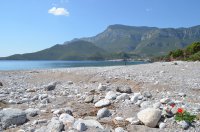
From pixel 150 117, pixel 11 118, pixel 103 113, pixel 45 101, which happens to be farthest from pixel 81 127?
pixel 45 101

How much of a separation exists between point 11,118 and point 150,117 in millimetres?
3966

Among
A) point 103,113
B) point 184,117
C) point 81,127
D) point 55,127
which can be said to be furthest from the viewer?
point 103,113

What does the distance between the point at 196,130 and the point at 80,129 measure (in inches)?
120

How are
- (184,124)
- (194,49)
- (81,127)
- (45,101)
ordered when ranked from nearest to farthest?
(81,127) < (184,124) < (45,101) < (194,49)

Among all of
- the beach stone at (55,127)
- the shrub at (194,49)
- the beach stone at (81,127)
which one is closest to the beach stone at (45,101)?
the beach stone at (55,127)

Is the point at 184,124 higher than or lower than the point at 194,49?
lower

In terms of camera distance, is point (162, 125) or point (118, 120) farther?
point (118, 120)

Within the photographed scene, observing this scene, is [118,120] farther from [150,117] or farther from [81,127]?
[81,127]

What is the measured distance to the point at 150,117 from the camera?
7941 mm

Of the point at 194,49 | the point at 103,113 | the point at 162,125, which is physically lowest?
the point at 162,125

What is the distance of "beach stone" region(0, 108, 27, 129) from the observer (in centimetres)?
811

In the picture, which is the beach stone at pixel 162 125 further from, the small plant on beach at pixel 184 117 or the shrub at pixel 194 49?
the shrub at pixel 194 49

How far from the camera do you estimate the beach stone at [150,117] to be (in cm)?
785

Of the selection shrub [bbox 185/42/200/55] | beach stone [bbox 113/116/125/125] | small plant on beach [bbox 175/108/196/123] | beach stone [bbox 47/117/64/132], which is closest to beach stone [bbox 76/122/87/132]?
beach stone [bbox 47/117/64/132]
